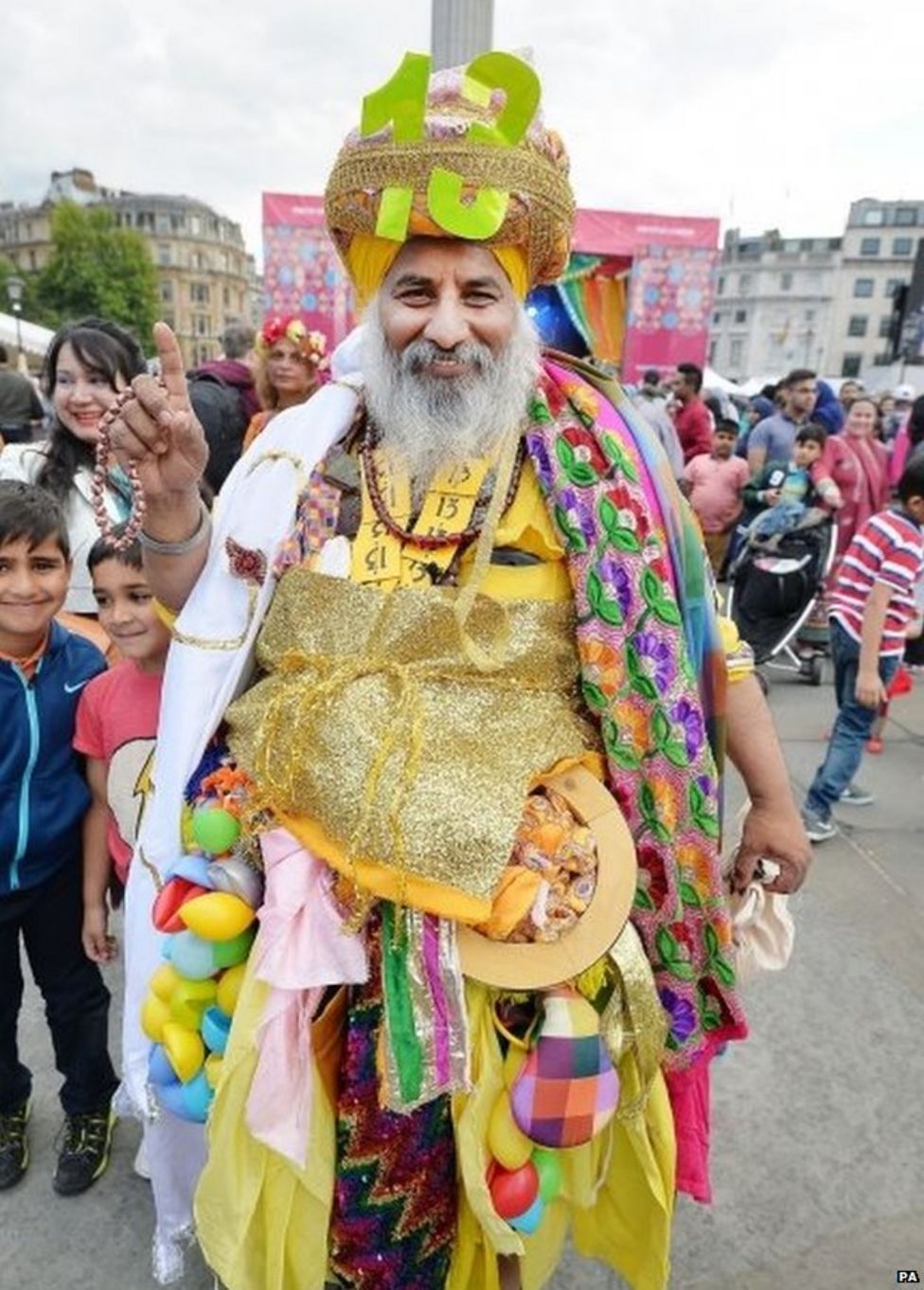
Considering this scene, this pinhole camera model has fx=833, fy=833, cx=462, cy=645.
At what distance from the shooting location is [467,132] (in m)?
1.23

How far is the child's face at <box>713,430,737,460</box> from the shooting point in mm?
6492

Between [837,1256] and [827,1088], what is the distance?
0.47 meters

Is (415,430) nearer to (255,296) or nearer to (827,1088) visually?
(827,1088)

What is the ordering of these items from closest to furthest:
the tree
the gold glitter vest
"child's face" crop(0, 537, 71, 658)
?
the gold glitter vest
"child's face" crop(0, 537, 71, 658)
the tree

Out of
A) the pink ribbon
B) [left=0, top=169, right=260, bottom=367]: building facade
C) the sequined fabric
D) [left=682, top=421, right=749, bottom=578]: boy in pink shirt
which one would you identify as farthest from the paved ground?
[left=0, top=169, right=260, bottom=367]: building facade

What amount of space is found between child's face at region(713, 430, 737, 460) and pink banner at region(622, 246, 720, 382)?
2.94 meters

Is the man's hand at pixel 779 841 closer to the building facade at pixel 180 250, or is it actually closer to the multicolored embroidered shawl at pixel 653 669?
the multicolored embroidered shawl at pixel 653 669

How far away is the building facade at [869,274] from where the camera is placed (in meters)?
61.9

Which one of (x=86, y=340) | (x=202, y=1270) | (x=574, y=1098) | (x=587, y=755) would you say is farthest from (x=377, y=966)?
(x=86, y=340)

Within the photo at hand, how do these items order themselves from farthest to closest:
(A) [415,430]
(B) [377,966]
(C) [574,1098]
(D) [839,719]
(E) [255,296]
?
(E) [255,296]
(D) [839,719]
(A) [415,430]
(B) [377,966]
(C) [574,1098]

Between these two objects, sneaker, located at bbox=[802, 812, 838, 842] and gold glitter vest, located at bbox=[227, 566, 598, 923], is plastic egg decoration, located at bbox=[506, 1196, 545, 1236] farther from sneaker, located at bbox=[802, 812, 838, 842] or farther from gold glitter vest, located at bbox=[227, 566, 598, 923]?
sneaker, located at bbox=[802, 812, 838, 842]

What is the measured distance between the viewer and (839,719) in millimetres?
3336

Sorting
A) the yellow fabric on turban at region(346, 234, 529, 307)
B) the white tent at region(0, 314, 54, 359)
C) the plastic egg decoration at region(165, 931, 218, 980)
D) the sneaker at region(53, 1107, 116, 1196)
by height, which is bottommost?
the sneaker at region(53, 1107, 116, 1196)

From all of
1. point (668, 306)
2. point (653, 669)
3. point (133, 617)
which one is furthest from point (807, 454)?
point (133, 617)
